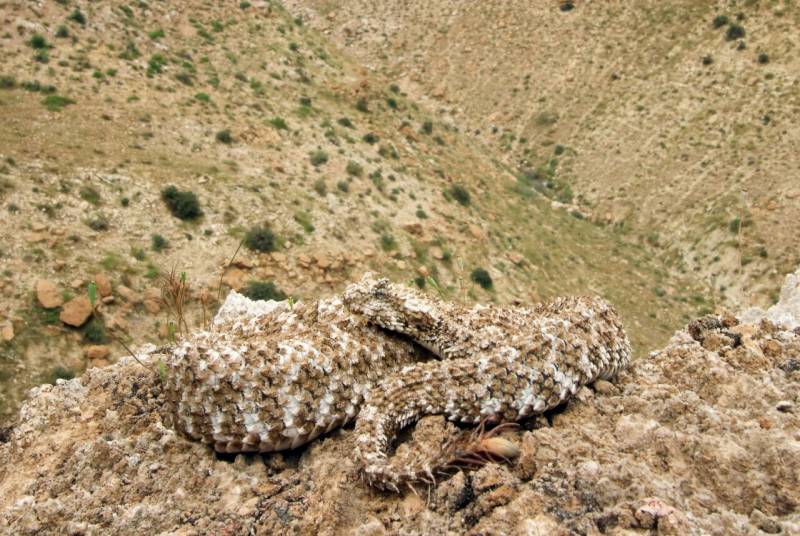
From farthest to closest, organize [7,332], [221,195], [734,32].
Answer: [734,32] → [221,195] → [7,332]

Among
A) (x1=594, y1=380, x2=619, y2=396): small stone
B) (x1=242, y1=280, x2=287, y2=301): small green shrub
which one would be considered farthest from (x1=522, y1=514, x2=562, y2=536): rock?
(x1=242, y1=280, x2=287, y2=301): small green shrub

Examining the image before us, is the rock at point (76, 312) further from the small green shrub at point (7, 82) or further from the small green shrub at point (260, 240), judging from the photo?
the small green shrub at point (7, 82)

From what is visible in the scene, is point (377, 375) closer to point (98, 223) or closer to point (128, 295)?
point (128, 295)

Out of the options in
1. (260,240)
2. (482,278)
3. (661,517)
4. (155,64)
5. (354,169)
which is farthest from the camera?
(155,64)

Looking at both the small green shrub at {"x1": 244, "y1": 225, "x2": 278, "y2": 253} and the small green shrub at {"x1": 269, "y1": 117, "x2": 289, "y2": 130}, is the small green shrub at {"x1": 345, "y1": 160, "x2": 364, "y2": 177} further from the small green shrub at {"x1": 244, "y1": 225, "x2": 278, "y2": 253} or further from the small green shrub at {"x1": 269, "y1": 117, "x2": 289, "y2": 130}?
the small green shrub at {"x1": 244, "y1": 225, "x2": 278, "y2": 253}

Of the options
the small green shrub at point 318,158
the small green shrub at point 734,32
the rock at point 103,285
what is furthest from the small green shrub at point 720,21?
the rock at point 103,285

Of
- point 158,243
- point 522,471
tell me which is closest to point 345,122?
point 158,243
